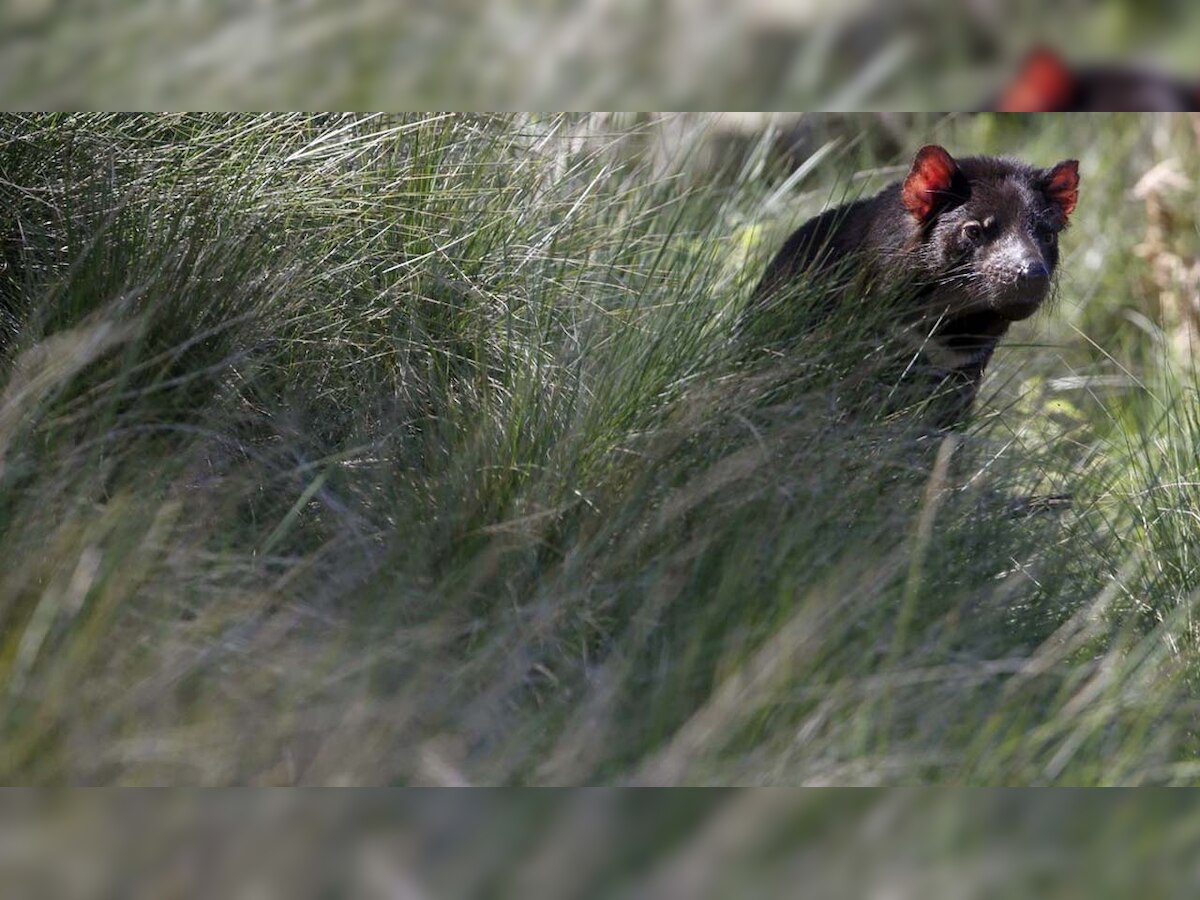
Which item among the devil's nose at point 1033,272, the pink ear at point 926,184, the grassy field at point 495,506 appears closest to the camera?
the grassy field at point 495,506

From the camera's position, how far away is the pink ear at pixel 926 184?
488 centimetres

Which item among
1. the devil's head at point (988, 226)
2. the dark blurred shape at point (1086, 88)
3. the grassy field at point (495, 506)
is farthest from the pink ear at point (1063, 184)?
the dark blurred shape at point (1086, 88)

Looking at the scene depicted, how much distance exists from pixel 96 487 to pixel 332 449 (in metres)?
0.74

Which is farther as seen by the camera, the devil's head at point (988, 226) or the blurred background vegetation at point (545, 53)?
the devil's head at point (988, 226)

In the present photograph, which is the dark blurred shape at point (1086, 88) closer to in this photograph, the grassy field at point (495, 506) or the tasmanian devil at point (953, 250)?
the grassy field at point (495, 506)

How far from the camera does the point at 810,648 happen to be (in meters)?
3.04

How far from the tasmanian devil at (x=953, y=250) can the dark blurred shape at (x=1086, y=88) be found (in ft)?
11.1

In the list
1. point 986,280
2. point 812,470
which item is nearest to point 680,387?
point 812,470

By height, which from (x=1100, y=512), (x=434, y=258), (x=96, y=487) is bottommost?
(x=1100, y=512)

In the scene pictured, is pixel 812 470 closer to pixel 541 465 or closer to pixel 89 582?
pixel 541 465

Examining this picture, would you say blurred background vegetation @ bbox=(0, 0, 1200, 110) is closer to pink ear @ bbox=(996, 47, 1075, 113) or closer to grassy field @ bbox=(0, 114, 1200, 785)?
pink ear @ bbox=(996, 47, 1075, 113)

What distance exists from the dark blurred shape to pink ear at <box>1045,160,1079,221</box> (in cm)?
424

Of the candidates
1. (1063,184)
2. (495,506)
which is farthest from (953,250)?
(495,506)

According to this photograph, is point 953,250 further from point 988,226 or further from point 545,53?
point 545,53
